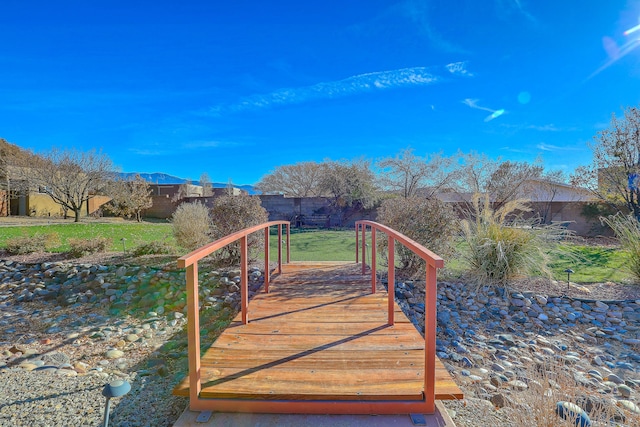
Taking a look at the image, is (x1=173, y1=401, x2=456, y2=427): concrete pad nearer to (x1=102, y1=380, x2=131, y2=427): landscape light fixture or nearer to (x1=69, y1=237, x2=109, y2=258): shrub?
(x1=102, y1=380, x2=131, y2=427): landscape light fixture

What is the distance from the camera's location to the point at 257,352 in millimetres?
2094

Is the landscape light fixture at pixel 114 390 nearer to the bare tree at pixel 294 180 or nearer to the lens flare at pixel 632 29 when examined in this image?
the lens flare at pixel 632 29

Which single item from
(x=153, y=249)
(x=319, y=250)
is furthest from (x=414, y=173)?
(x=153, y=249)

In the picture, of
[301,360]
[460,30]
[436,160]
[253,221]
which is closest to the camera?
[301,360]

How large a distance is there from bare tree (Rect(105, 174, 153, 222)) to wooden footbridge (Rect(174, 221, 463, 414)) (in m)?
16.6

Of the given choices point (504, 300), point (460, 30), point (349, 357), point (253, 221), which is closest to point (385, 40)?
point (460, 30)

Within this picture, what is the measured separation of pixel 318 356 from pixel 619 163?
37.5 ft

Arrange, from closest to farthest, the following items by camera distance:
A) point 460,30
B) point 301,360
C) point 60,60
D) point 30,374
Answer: point 301,360, point 30,374, point 460,30, point 60,60

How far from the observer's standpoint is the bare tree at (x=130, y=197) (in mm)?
16766

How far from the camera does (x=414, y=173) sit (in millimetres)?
15945

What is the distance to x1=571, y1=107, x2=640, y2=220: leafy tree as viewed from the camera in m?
8.61

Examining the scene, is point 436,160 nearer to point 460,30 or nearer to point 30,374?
point 460,30

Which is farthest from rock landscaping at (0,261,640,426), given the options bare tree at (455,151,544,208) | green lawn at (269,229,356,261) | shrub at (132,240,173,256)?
bare tree at (455,151,544,208)

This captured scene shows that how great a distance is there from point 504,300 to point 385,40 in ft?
25.4
